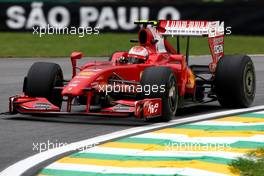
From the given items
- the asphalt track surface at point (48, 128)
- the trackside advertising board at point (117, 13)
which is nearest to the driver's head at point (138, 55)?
the asphalt track surface at point (48, 128)

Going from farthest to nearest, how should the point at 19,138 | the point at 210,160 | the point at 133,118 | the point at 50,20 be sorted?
the point at 50,20 → the point at 133,118 → the point at 19,138 → the point at 210,160

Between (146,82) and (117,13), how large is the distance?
20288mm

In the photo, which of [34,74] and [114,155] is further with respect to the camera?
Result: [34,74]

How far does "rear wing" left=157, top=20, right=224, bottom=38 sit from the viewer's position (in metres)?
14.3

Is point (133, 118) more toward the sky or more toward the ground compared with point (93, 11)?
more toward the ground

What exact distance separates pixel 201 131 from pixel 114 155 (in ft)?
6.97

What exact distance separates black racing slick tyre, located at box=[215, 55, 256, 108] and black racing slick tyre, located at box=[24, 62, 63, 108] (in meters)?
2.51

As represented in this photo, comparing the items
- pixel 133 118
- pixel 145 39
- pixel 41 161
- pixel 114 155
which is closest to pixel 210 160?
pixel 114 155

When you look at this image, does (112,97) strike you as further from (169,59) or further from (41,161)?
(41,161)

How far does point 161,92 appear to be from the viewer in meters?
12.1

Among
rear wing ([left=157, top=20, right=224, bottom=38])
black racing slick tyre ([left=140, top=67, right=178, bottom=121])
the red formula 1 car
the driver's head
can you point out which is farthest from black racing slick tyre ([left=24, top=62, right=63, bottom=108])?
rear wing ([left=157, top=20, right=224, bottom=38])

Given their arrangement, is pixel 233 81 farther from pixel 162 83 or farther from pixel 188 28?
pixel 162 83

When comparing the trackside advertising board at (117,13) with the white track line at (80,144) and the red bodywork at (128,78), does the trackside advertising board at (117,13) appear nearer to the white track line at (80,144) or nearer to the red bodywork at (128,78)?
the red bodywork at (128,78)

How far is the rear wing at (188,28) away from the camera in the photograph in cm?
1431
